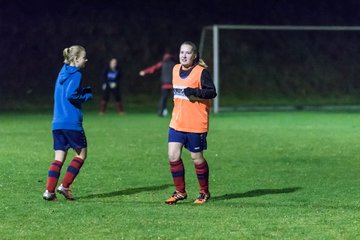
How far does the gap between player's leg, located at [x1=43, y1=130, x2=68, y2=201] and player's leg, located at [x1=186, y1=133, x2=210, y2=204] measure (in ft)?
4.62

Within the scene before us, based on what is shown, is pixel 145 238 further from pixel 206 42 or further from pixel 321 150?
pixel 206 42

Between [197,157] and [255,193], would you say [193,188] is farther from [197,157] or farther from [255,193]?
[197,157]

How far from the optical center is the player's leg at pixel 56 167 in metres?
9.67

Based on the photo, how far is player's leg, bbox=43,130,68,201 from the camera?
9.67 m

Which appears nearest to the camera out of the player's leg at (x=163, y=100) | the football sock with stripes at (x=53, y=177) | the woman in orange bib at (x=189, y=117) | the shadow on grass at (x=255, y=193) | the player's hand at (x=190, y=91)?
the player's hand at (x=190, y=91)

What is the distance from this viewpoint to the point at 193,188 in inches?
427

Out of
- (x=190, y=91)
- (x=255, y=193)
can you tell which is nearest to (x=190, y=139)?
(x=190, y=91)

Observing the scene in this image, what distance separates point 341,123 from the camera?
75.5 feet

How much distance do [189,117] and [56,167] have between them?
159cm

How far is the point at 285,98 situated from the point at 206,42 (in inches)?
326

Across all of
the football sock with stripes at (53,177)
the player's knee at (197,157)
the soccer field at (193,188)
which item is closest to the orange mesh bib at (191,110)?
the player's knee at (197,157)

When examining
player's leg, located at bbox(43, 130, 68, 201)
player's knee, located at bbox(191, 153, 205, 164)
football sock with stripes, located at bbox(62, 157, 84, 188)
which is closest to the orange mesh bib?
player's knee, located at bbox(191, 153, 205, 164)

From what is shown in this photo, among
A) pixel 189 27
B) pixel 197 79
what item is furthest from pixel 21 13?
pixel 197 79

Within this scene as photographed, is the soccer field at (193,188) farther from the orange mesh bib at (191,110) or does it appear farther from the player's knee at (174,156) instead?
the orange mesh bib at (191,110)
